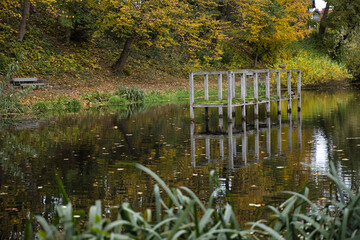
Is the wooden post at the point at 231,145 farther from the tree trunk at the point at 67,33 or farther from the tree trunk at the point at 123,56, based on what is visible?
the tree trunk at the point at 67,33

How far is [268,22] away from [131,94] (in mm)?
17867

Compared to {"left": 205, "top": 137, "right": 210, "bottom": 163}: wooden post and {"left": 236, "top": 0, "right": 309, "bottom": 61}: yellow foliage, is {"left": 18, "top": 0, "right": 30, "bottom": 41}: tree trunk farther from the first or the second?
{"left": 236, "top": 0, "right": 309, "bottom": 61}: yellow foliage

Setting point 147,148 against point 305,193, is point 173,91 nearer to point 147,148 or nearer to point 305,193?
point 147,148

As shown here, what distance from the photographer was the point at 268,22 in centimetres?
4028

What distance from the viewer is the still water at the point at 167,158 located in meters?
7.20

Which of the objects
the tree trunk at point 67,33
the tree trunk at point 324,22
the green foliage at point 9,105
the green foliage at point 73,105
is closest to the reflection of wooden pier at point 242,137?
the green foliage at point 9,105

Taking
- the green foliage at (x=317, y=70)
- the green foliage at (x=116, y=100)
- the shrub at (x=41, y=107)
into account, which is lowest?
the shrub at (x=41, y=107)

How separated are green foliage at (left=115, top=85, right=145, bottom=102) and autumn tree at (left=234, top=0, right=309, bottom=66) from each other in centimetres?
1599

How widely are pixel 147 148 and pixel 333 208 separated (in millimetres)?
6238

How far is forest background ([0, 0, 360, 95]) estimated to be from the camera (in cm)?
2789

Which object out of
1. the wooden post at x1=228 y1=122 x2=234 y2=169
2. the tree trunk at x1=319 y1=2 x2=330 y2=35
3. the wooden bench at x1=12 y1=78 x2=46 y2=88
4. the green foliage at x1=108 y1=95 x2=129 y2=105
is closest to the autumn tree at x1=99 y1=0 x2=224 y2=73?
the green foliage at x1=108 y1=95 x2=129 y2=105

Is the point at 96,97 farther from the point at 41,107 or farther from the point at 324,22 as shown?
the point at 324,22

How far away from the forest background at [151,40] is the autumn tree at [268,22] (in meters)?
0.08

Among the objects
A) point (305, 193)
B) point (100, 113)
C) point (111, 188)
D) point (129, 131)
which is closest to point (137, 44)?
point (100, 113)
